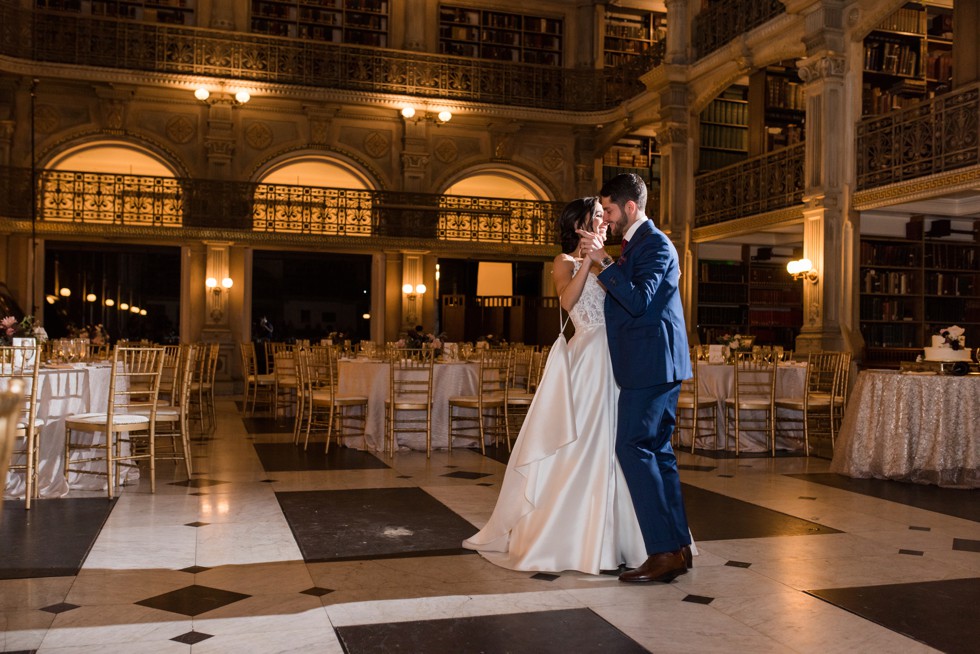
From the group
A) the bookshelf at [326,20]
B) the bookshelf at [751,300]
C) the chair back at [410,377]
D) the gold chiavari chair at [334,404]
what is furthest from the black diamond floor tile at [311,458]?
the bookshelf at [326,20]

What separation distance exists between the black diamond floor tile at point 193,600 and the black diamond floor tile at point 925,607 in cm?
225

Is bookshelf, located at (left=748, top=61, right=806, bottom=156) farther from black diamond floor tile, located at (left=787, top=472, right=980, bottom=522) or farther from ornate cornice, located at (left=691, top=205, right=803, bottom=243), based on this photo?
black diamond floor tile, located at (left=787, top=472, right=980, bottom=522)

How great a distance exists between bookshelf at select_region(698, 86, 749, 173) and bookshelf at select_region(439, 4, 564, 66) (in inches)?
144

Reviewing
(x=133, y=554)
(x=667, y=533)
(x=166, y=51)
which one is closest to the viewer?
(x=667, y=533)

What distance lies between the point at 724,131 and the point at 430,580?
1287cm

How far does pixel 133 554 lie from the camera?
397cm

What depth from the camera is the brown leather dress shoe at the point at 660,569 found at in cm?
348

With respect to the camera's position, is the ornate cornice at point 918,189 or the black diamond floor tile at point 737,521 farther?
the ornate cornice at point 918,189

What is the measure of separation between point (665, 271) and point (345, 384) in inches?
213

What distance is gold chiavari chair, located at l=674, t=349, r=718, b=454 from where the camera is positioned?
7958 millimetres

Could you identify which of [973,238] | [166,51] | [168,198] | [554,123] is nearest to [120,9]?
[166,51]

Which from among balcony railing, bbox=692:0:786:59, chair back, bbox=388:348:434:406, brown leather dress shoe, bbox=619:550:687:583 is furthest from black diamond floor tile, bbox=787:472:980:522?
balcony railing, bbox=692:0:786:59

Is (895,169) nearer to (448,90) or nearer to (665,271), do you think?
(665,271)

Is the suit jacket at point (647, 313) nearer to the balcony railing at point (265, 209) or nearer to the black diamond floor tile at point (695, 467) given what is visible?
the black diamond floor tile at point (695, 467)
